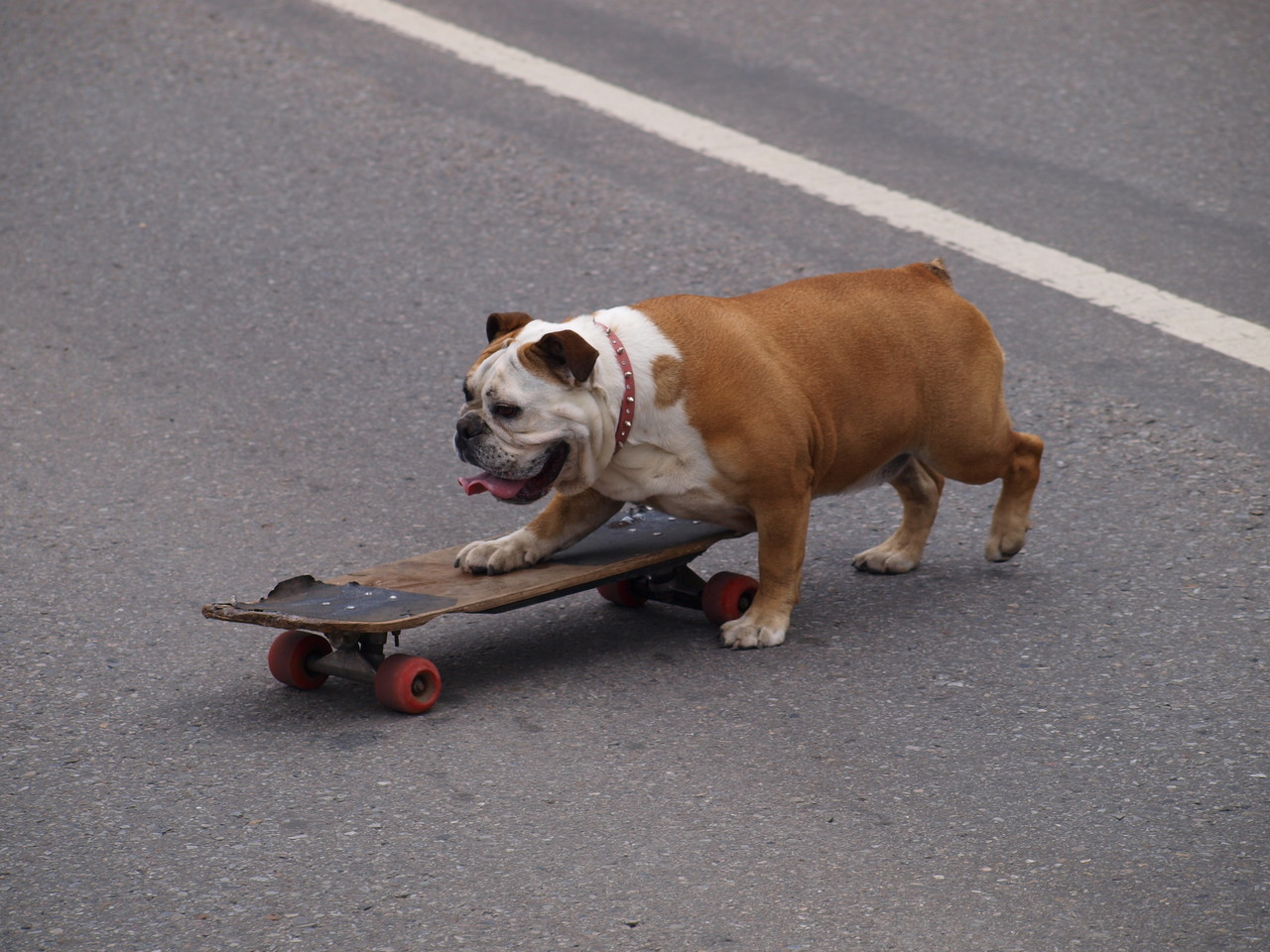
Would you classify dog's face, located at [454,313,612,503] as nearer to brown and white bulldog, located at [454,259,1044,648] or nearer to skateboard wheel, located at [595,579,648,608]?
brown and white bulldog, located at [454,259,1044,648]

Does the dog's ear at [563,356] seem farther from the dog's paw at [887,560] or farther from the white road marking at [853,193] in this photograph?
the white road marking at [853,193]

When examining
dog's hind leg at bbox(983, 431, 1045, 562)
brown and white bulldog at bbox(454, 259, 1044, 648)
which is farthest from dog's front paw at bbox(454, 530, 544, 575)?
dog's hind leg at bbox(983, 431, 1045, 562)

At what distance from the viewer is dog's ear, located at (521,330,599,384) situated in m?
4.12

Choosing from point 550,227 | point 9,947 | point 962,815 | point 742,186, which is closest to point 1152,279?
point 742,186

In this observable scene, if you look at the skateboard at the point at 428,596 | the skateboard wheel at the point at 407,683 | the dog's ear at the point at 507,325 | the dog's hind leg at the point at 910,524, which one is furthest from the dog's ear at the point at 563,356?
the dog's hind leg at the point at 910,524

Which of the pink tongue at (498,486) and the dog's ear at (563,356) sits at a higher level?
the dog's ear at (563,356)

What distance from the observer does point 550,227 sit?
25.0ft

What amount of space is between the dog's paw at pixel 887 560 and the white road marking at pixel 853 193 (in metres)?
2.09

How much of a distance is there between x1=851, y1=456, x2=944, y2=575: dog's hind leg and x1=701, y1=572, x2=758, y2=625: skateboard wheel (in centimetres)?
58

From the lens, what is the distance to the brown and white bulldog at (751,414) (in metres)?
4.26

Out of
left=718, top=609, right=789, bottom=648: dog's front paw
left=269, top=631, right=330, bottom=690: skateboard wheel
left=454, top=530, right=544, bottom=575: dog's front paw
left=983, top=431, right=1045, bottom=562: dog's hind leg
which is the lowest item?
left=269, top=631, right=330, bottom=690: skateboard wheel

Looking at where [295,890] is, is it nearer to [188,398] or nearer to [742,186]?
[188,398]

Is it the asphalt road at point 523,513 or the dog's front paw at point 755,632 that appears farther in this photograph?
the dog's front paw at point 755,632

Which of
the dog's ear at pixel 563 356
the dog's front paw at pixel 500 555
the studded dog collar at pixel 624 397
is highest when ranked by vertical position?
the dog's ear at pixel 563 356
